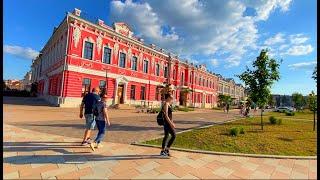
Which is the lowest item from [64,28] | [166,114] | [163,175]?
[163,175]

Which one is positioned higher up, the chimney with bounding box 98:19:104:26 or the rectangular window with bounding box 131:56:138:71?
the chimney with bounding box 98:19:104:26

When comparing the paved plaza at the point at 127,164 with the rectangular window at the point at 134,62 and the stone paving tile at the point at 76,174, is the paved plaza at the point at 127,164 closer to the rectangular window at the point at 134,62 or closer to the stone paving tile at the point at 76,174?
the stone paving tile at the point at 76,174

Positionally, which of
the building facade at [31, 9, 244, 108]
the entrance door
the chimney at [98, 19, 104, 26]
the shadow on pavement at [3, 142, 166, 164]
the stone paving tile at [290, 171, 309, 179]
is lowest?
the stone paving tile at [290, 171, 309, 179]

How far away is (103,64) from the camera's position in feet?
93.5

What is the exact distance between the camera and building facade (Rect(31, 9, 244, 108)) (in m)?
25.2

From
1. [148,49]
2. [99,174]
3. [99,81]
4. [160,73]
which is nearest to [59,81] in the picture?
[99,81]

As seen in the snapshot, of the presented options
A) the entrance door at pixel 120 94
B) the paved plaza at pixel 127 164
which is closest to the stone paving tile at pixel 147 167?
the paved plaza at pixel 127 164

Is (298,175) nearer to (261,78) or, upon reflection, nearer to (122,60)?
(261,78)

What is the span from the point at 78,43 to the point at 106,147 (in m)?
20.5

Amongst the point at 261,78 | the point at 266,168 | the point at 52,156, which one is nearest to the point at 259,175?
the point at 266,168

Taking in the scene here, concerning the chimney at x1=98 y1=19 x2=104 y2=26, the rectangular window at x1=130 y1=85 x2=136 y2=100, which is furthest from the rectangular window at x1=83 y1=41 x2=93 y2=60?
the rectangular window at x1=130 y1=85 x2=136 y2=100

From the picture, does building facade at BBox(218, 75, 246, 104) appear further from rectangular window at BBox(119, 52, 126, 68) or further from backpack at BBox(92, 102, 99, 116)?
backpack at BBox(92, 102, 99, 116)

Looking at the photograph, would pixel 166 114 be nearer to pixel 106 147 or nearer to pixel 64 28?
pixel 106 147

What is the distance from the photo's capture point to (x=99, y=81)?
28.3 metres
